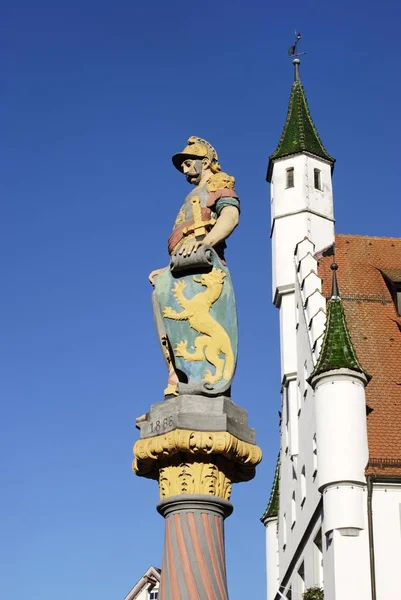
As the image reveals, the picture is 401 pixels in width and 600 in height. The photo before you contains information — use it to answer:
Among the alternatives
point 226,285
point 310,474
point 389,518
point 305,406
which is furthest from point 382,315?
point 226,285

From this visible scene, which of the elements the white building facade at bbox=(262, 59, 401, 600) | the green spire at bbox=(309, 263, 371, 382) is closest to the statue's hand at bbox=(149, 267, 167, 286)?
the white building facade at bbox=(262, 59, 401, 600)

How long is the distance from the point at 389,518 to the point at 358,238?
534 inches

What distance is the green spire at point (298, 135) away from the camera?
115 feet

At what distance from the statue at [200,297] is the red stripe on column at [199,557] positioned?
3.58 feet

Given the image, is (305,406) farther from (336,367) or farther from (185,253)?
(185,253)

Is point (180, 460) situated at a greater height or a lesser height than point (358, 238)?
lesser

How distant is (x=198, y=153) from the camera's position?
9.69 m

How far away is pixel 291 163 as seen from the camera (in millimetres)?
35062

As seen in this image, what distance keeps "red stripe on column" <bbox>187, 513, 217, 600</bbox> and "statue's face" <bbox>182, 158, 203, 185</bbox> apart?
3380 millimetres

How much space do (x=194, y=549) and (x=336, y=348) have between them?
1859 cm

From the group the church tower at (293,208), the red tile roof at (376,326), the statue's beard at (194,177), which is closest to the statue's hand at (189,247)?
the statue's beard at (194,177)

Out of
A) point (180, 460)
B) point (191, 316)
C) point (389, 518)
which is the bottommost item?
point (180, 460)

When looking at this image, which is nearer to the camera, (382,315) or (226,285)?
(226,285)

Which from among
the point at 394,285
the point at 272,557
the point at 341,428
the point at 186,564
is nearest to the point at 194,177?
the point at 186,564
